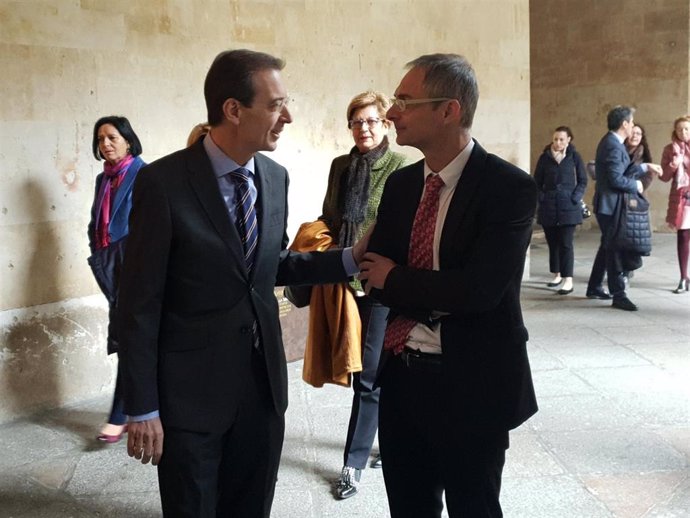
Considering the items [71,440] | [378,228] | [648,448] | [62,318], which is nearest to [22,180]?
[62,318]

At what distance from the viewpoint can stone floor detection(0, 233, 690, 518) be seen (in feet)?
10.5

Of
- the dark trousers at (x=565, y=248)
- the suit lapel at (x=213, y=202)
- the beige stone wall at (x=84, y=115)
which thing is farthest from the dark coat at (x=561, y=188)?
the suit lapel at (x=213, y=202)

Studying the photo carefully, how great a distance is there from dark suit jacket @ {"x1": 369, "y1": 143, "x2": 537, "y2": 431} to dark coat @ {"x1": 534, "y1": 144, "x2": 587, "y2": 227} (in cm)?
599

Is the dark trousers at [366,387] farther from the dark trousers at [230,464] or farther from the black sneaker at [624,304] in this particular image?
the black sneaker at [624,304]

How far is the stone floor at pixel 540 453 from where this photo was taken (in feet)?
10.5

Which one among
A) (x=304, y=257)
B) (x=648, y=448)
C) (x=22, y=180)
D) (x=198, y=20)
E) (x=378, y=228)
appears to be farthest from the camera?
(x=198, y=20)

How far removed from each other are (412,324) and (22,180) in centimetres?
320

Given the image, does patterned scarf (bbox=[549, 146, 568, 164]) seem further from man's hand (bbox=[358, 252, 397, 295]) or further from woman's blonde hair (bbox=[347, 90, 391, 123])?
man's hand (bbox=[358, 252, 397, 295])

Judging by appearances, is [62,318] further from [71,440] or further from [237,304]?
[237,304]

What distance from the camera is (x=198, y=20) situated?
5.12 meters

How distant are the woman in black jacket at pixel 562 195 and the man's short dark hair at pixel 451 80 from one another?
6006mm

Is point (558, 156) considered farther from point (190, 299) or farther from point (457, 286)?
point (190, 299)

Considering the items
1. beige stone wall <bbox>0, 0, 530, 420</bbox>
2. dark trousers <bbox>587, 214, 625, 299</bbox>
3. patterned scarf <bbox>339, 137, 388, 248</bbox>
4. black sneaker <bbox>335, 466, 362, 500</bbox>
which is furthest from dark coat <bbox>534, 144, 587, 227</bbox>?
black sneaker <bbox>335, 466, 362, 500</bbox>

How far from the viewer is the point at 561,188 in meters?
7.73
